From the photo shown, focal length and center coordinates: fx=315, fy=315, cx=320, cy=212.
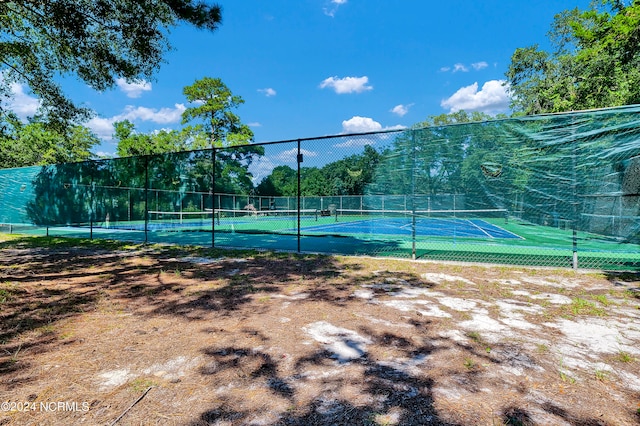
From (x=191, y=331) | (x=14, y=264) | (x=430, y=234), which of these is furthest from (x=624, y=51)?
(x=14, y=264)

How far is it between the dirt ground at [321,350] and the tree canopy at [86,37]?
4591 millimetres

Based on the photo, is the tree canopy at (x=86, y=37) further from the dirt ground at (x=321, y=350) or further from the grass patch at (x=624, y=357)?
the grass patch at (x=624, y=357)

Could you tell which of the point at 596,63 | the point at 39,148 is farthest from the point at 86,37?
the point at 39,148

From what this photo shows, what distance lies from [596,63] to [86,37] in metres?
13.0

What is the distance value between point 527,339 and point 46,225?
12.3 metres

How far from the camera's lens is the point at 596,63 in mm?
9195

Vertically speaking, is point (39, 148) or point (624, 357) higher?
point (39, 148)

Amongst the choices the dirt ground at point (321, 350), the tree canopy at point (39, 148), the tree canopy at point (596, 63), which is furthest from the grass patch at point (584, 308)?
the tree canopy at point (39, 148)

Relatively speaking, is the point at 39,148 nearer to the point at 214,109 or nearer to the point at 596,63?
the point at 214,109

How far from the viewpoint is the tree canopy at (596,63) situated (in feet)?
19.1

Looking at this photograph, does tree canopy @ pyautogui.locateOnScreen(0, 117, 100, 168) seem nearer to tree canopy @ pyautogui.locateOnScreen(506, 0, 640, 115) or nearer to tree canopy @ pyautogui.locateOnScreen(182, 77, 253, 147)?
tree canopy @ pyautogui.locateOnScreen(182, 77, 253, 147)

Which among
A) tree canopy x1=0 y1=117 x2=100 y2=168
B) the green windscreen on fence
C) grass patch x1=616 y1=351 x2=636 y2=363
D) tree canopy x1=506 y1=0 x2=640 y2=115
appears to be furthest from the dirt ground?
tree canopy x1=0 y1=117 x2=100 y2=168

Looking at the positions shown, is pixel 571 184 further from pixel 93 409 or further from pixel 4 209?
pixel 4 209

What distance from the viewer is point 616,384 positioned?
5.90 ft
